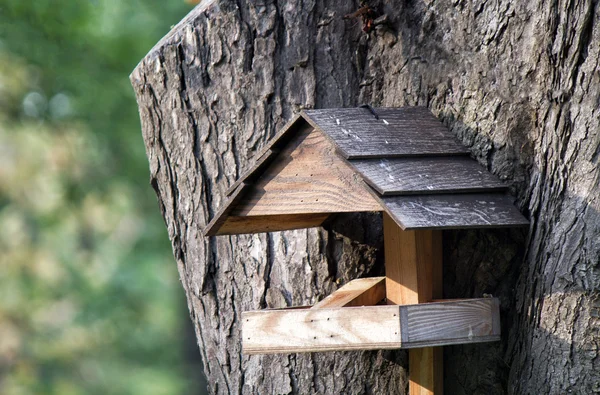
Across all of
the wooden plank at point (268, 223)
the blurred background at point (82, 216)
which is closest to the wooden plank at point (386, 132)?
the wooden plank at point (268, 223)

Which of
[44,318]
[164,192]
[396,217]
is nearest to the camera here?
[396,217]

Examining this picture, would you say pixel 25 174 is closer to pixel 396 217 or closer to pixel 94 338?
pixel 94 338

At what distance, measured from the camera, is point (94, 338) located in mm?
10383

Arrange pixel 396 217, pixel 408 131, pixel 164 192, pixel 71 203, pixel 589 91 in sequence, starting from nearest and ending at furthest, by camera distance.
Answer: pixel 396 217 < pixel 589 91 < pixel 408 131 < pixel 164 192 < pixel 71 203

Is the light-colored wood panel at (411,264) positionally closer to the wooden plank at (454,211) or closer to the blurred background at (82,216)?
the wooden plank at (454,211)

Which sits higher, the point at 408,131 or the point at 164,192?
the point at 408,131

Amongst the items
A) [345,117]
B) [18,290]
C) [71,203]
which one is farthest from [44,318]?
[345,117]

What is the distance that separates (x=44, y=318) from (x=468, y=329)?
11.1 metres

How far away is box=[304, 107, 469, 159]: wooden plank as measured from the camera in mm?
1502

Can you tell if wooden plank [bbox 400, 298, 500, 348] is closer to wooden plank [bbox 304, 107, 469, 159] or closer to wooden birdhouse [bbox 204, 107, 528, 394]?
wooden birdhouse [bbox 204, 107, 528, 394]

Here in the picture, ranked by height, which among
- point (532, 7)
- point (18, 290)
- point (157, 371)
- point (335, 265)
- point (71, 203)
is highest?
point (532, 7)

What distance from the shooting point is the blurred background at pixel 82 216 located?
5902 millimetres

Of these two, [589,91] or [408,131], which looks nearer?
[589,91]

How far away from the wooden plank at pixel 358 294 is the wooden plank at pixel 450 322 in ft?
0.64
